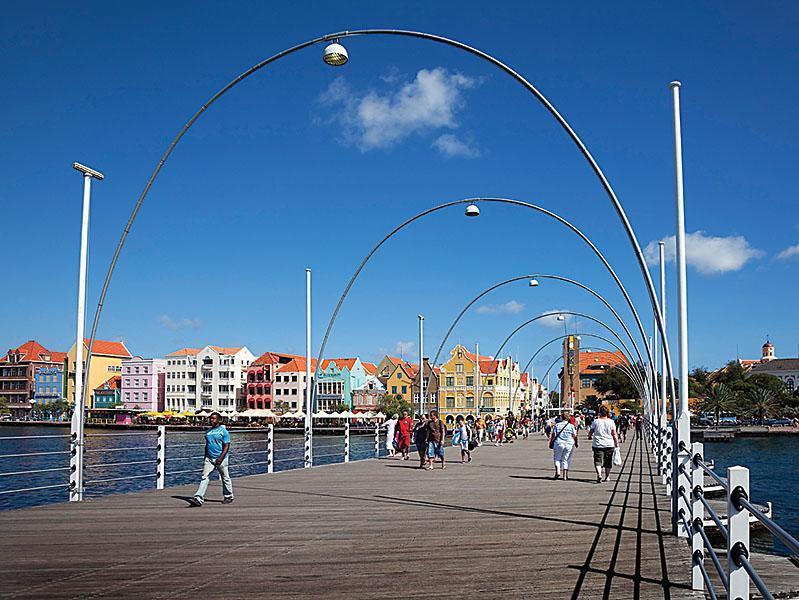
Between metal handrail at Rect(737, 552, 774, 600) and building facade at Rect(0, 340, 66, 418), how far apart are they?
141m

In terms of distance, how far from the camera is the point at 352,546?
10.2 metres

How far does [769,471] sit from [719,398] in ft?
209

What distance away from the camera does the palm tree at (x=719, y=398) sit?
117 m

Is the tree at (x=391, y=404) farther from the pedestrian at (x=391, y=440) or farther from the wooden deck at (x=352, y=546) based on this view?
the wooden deck at (x=352, y=546)

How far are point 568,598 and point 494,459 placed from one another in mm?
23371

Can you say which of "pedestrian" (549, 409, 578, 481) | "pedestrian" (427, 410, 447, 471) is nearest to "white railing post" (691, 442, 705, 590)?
"pedestrian" (549, 409, 578, 481)

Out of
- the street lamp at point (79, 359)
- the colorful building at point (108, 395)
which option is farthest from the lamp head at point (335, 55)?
the colorful building at point (108, 395)

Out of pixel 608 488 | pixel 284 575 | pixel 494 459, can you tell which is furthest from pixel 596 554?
pixel 494 459

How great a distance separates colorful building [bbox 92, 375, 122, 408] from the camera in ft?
424

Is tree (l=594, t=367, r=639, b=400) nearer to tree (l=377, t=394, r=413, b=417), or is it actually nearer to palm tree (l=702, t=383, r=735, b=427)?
palm tree (l=702, t=383, r=735, b=427)

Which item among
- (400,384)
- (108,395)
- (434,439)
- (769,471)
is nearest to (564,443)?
(434,439)

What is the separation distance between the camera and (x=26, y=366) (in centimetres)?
13600

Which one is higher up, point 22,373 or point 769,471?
point 22,373

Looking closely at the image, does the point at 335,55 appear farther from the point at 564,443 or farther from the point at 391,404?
the point at 391,404
